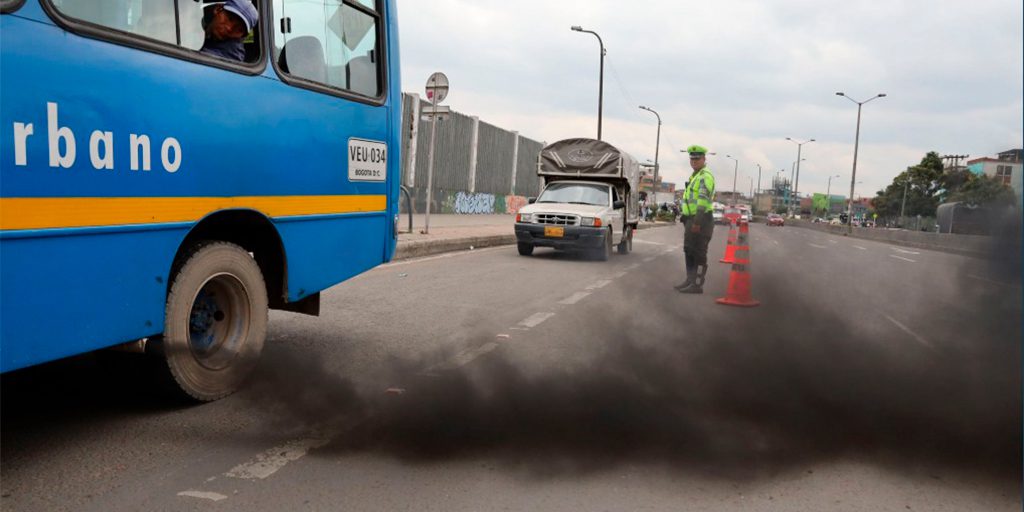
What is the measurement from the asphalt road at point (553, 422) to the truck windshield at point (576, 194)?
8892mm

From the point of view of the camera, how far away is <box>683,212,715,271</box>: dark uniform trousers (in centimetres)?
1029

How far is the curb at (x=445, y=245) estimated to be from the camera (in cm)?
1397

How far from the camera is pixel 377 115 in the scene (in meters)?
5.46

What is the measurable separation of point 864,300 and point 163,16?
9.51 m

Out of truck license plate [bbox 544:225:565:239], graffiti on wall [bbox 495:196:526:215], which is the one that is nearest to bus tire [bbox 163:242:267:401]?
truck license plate [bbox 544:225:565:239]

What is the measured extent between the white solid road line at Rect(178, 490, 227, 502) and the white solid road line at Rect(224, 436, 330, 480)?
0.19 meters

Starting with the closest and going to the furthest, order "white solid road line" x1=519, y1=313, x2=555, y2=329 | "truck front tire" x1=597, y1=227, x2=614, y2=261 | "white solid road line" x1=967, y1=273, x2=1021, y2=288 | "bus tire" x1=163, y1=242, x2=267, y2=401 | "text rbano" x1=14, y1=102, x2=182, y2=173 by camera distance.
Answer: "text rbano" x1=14, y1=102, x2=182, y2=173 < "bus tire" x1=163, y1=242, x2=267, y2=401 < "white solid road line" x1=967, y1=273, x2=1021, y2=288 < "white solid road line" x1=519, y1=313, x2=555, y2=329 < "truck front tire" x1=597, y1=227, x2=614, y2=261

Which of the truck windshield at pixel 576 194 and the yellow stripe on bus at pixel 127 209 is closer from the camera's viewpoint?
the yellow stripe on bus at pixel 127 209

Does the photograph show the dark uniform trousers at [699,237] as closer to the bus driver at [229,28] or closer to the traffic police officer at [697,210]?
→ the traffic police officer at [697,210]

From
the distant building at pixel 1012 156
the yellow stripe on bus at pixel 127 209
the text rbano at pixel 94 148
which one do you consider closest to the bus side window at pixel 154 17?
the text rbano at pixel 94 148

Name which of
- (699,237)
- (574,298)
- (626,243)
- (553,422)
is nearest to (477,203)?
(626,243)

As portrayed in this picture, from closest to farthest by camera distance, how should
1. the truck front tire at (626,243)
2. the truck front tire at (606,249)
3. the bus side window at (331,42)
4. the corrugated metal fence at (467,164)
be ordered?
1. the bus side window at (331,42)
2. the truck front tire at (606,249)
3. the truck front tire at (626,243)
4. the corrugated metal fence at (467,164)

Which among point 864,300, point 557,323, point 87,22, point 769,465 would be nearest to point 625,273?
point 864,300

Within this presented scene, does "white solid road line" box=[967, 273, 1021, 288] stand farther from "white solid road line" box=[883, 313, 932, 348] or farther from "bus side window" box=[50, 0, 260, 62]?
"bus side window" box=[50, 0, 260, 62]
